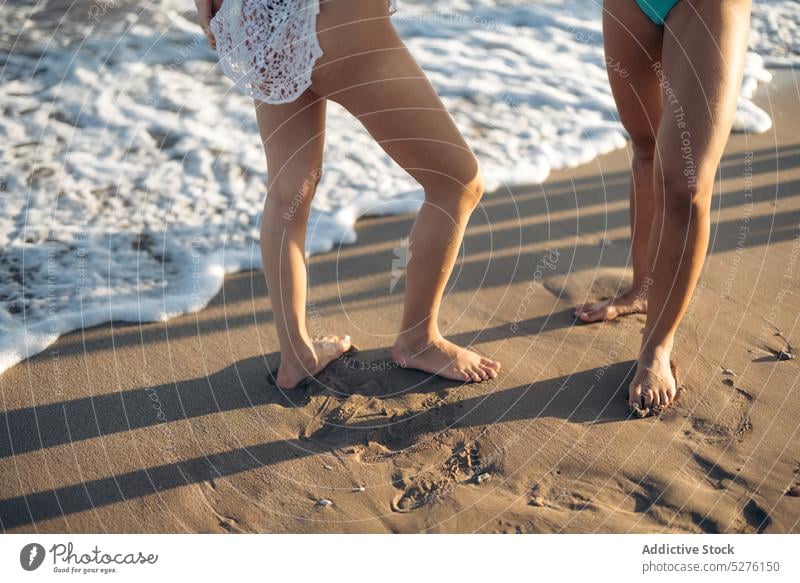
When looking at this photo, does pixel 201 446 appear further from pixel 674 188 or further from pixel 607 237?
pixel 607 237

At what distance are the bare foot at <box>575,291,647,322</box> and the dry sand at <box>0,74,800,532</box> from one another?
1.9 inches

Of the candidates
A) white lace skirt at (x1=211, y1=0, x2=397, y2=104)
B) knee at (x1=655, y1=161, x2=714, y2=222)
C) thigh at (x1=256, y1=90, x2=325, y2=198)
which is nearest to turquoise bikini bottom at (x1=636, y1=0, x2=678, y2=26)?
knee at (x1=655, y1=161, x2=714, y2=222)

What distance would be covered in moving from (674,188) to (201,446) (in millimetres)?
1917

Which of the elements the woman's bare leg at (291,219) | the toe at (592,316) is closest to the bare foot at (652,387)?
the toe at (592,316)

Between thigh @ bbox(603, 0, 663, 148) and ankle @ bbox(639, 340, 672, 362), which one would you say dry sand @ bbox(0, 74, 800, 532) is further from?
thigh @ bbox(603, 0, 663, 148)

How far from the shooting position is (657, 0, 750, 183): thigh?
2697 millimetres

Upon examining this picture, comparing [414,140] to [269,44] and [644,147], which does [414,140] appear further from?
[644,147]

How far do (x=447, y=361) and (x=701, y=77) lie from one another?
1.40 meters

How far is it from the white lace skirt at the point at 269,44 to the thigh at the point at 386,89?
0.05 metres

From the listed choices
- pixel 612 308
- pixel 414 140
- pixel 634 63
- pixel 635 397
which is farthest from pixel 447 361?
pixel 634 63

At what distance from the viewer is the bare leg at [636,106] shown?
3014 millimetres

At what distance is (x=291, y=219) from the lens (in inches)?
119
